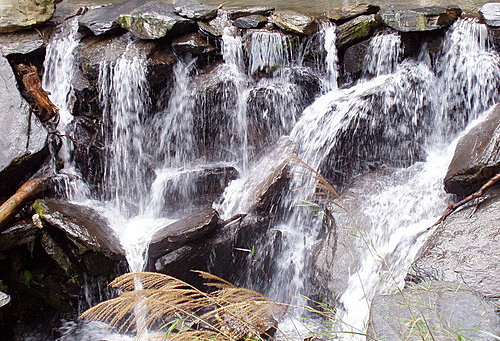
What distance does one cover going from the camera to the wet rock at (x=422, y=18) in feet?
19.2

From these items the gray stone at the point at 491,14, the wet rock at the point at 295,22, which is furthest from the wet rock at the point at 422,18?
the wet rock at the point at 295,22

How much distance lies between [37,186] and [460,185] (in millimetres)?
4463

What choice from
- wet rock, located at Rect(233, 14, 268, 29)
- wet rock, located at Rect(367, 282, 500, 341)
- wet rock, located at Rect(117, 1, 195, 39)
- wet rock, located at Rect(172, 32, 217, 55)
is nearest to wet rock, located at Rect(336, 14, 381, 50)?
wet rock, located at Rect(233, 14, 268, 29)

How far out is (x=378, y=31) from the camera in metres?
6.20

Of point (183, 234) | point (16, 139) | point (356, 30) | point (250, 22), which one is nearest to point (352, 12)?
point (356, 30)

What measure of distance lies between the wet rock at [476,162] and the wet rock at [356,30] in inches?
83.7

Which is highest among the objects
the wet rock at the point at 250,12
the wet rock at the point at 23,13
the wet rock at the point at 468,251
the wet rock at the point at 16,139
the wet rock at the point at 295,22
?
the wet rock at the point at 23,13

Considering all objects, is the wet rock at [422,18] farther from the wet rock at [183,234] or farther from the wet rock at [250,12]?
the wet rock at [183,234]

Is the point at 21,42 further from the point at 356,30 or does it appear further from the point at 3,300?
the point at 356,30

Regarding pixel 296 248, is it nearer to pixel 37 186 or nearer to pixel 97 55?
pixel 37 186

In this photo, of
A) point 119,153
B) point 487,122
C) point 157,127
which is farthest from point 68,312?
point 487,122

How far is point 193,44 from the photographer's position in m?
6.30

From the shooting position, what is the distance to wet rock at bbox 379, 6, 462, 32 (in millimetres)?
5867

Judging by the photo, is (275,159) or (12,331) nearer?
(12,331)
